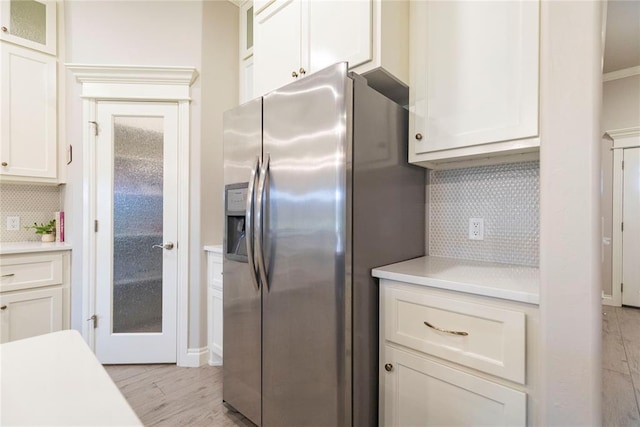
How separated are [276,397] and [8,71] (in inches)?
116

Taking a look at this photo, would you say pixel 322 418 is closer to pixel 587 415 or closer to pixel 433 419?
pixel 433 419

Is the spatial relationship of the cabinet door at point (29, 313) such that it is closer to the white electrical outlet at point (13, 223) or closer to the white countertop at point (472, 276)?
the white electrical outlet at point (13, 223)

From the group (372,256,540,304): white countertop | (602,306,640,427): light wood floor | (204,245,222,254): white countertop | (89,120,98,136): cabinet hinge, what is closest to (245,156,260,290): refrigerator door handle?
(372,256,540,304): white countertop

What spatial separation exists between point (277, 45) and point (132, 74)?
1345mm

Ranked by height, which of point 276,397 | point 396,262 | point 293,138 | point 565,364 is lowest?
point 276,397

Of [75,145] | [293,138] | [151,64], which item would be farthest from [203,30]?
[293,138]

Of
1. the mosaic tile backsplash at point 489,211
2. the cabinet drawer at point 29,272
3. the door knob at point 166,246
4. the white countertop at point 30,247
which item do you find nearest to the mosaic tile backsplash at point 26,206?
the white countertop at point 30,247

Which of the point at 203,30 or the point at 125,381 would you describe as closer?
the point at 125,381

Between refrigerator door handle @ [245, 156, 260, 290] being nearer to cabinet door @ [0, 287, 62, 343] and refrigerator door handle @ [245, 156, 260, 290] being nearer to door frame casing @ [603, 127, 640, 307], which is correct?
door frame casing @ [603, 127, 640, 307]

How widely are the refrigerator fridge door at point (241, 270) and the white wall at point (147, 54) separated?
77 cm

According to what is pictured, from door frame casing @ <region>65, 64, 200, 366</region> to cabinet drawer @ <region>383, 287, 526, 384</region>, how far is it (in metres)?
1.76

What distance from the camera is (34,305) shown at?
228 cm

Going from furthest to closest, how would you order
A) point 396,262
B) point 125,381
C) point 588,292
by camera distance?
point 125,381 → point 396,262 → point 588,292

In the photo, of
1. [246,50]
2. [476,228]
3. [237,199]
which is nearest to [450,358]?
[476,228]
